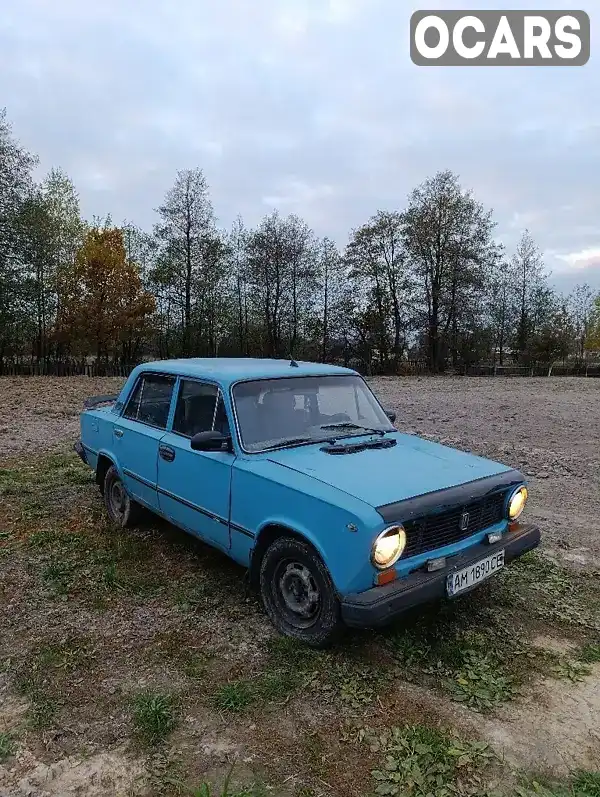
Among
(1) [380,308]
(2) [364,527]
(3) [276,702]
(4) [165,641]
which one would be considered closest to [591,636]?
(2) [364,527]

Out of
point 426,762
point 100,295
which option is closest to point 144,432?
point 426,762

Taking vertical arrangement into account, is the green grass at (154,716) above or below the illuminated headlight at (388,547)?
below

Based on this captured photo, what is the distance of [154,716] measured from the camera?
100 inches

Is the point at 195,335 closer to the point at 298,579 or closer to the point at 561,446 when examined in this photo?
the point at 561,446

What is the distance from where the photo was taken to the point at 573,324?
40.1 metres

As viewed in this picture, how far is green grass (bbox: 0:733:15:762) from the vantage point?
2.33 m

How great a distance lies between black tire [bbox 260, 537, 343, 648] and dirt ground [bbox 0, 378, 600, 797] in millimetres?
131

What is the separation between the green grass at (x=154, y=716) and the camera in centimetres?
246

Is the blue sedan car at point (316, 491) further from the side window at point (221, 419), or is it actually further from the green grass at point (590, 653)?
the green grass at point (590, 653)

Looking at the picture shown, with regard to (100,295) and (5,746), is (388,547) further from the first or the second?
(100,295)

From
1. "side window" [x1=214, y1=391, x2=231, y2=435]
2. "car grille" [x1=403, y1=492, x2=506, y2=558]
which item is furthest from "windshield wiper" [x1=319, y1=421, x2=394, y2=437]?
"car grille" [x1=403, y1=492, x2=506, y2=558]

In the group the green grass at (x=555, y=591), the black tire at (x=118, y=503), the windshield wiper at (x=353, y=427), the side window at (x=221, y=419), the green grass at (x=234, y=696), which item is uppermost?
the side window at (x=221, y=419)

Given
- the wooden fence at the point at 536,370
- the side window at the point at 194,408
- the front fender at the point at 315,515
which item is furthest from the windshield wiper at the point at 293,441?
the wooden fence at the point at 536,370

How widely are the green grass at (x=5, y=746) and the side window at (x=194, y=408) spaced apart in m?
2.10
